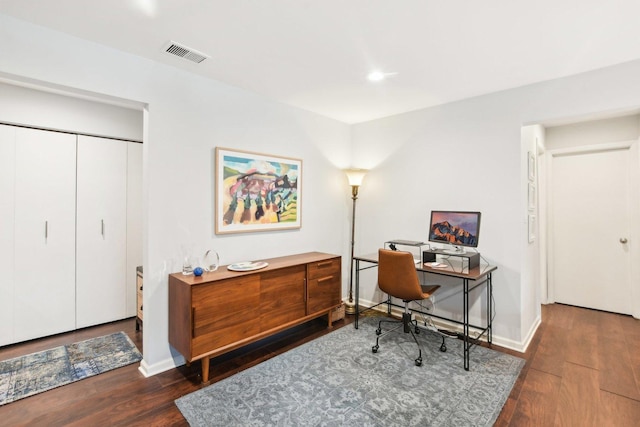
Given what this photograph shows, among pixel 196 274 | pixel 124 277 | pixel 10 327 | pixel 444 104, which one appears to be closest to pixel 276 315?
pixel 196 274

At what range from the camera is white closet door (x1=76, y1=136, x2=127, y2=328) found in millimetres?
3309

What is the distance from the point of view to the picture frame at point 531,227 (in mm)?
3150

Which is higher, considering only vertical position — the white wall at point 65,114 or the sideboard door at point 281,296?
the white wall at point 65,114

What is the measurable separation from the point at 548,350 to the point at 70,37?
472cm

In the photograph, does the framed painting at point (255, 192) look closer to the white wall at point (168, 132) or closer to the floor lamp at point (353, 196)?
the white wall at point (168, 132)

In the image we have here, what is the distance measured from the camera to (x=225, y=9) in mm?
1805

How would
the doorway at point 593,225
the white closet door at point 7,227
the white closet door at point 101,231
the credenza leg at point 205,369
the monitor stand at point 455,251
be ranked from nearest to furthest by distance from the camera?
1. the credenza leg at point 205,369
2. the white closet door at point 7,227
3. the monitor stand at point 455,251
4. the white closet door at point 101,231
5. the doorway at point 593,225

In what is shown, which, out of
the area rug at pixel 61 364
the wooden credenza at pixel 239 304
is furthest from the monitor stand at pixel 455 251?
the area rug at pixel 61 364

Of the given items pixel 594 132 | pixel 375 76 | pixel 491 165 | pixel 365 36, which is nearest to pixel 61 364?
pixel 365 36

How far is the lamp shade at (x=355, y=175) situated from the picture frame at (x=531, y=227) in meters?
1.91

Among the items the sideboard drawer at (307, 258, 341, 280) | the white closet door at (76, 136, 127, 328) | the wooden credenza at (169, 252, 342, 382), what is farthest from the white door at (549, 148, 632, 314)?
the white closet door at (76, 136, 127, 328)

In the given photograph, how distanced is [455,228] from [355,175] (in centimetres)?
142

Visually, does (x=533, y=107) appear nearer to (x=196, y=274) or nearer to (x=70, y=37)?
(x=196, y=274)

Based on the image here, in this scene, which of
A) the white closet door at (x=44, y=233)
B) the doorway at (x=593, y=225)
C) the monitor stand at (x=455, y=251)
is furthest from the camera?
the doorway at (x=593, y=225)
